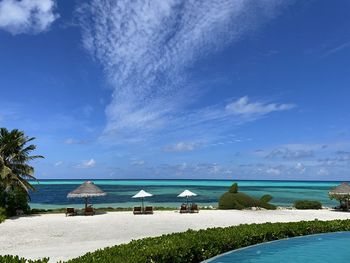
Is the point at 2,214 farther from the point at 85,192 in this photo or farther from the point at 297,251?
the point at 297,251

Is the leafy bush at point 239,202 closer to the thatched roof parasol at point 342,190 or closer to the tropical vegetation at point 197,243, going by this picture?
the thatched roof parasol at point 342,190

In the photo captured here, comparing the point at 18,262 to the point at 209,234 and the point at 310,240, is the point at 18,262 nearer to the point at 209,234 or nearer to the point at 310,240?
the point at 209,234

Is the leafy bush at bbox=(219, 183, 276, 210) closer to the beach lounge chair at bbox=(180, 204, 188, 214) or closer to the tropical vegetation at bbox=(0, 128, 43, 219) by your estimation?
the beach lounge chair at bbox=(180, 204, 188, 214)

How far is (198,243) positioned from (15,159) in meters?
22.0

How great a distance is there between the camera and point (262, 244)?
19344 millimetres

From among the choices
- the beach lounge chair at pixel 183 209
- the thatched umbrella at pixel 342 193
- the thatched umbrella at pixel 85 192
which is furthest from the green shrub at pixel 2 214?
the thatched umbrella at pixel 342 193

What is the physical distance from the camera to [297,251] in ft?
60.6

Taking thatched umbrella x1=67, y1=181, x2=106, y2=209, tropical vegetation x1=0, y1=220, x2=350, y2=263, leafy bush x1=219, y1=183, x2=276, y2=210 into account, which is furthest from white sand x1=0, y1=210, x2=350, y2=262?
leafy bush x1=219, y1=183, x2=276, y2=210

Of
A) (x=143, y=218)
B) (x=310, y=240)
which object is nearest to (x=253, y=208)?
Result: (x=143, y=218)

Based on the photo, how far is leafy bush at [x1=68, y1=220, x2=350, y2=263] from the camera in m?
12.5

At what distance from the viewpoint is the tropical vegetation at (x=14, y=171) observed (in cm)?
3070

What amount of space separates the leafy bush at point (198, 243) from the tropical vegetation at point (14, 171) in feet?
63.9

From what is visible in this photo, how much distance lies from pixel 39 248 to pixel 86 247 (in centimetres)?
233

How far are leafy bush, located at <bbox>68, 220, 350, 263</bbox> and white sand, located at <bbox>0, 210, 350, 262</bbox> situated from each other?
11.4ft
